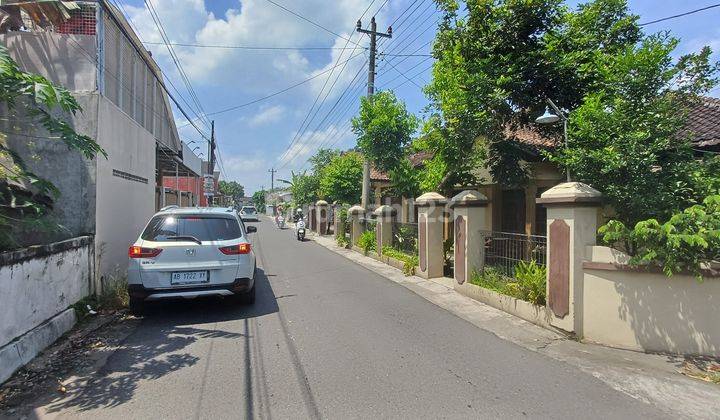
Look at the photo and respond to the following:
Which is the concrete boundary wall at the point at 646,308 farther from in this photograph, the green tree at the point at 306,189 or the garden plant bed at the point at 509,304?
the green tree at the point at 306,189

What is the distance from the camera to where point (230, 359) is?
457cm

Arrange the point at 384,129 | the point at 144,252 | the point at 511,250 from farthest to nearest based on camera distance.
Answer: the point at 384,129 → the point at 511,250 → the point at 144,252

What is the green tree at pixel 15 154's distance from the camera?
15.2 ft

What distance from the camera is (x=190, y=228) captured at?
639cm

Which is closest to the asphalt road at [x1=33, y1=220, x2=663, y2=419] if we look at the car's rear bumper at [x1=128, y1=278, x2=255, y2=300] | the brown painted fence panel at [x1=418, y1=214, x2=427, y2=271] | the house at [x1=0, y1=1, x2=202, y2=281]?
the car's rear bumper at [x1=128, y1=278, x2=255, y2=300]

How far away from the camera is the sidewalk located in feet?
12.5

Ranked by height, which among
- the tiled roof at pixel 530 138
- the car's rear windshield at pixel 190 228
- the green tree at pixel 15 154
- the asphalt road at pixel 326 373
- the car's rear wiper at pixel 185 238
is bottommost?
the asphalt road at pixel 326 373

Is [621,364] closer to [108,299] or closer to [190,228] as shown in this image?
[190,228]

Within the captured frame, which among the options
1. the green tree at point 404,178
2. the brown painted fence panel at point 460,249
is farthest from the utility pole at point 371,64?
the brown painted fence panel at point 460,249

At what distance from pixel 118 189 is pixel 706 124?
12059 mm

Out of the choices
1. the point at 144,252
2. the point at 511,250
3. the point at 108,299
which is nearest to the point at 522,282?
the point at 511,250

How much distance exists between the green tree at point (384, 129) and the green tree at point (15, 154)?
28.6 ft

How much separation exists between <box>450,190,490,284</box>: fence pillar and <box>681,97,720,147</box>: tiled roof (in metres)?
3.89

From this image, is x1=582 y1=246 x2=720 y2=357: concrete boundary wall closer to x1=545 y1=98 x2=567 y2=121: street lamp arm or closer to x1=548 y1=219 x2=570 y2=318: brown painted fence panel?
x1=548 y1=219 x2=570 y2=318: brown painted fence panel
